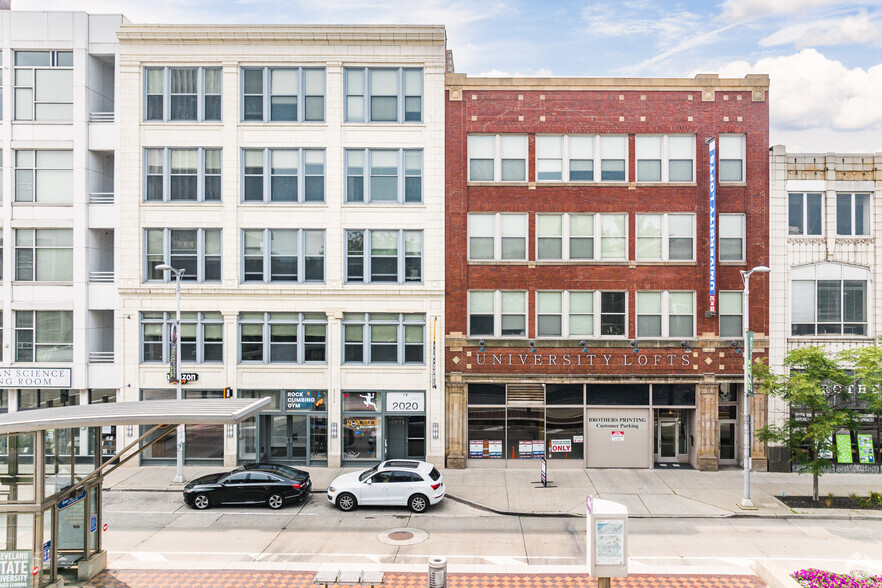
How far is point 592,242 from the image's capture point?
28.7 m

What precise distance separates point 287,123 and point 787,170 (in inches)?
830

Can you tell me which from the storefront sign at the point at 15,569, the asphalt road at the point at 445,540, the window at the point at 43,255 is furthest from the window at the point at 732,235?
the window at the point at 43,255

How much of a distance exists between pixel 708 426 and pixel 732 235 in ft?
26.5

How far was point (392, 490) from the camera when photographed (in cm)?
2258

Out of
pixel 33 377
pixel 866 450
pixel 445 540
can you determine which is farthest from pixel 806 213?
pixel 33 377

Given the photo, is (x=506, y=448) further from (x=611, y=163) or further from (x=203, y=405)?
(x=203, y=405)

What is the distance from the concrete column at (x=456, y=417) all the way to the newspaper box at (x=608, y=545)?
13.9m

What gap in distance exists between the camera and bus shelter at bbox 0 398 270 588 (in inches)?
567

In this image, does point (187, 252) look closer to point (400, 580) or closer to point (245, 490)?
point (245, 490)

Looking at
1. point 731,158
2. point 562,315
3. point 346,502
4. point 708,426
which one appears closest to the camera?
point 346,502

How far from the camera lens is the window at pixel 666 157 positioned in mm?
28500

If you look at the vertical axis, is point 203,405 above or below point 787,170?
below

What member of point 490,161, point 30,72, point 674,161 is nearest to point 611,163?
point 674,161

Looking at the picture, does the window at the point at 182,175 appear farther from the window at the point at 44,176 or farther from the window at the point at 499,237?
the window at the point at 499,237
